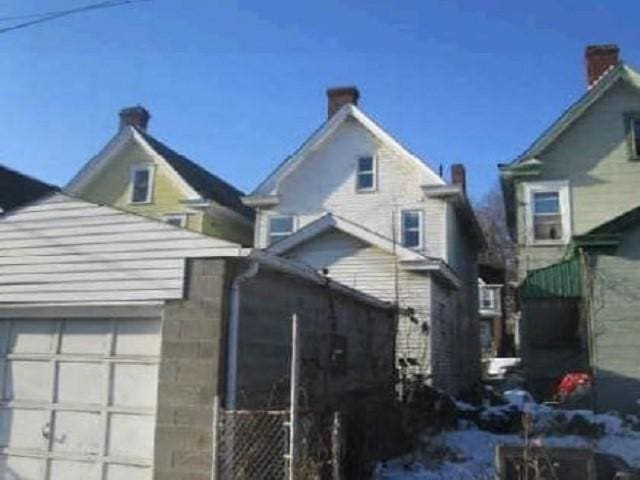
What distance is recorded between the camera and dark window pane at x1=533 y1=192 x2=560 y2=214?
2386 centimetres

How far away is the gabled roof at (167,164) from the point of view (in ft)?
92.3

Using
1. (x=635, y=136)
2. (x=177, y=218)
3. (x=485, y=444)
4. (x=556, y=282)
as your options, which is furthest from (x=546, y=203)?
(x=177, y=218)

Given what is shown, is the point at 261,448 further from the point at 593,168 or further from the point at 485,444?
the point at 593,168

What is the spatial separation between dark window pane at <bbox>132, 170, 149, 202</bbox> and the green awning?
1474cm

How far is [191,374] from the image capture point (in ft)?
29.3

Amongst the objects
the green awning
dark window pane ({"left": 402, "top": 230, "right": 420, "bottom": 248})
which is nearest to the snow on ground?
the green awning

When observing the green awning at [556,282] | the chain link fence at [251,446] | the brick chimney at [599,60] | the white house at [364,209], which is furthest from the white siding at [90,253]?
the brick chimney at [599,60]

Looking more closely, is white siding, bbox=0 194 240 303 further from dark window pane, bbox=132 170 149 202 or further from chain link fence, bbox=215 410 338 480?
dark window pane, bbox=132 170 149 202

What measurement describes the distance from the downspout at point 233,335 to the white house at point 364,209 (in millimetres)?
11410

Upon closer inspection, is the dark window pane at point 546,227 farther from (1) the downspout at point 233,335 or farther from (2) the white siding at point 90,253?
(2) the white siding at point 90,253

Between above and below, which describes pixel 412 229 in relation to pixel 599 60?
below

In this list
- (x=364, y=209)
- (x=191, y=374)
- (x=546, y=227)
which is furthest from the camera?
(x=364, y=209)

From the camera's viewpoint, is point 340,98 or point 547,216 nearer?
point 547,216

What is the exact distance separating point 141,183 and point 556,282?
1595 cm
